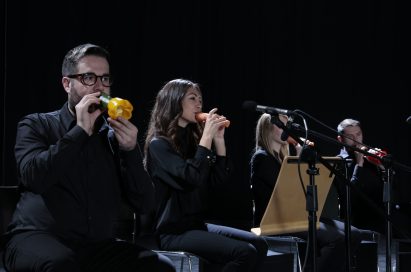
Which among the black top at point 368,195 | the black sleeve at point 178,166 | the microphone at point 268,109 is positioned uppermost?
the microphone at point 268,109

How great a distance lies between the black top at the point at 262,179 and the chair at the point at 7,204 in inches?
70.7

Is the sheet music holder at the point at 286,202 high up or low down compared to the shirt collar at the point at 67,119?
down

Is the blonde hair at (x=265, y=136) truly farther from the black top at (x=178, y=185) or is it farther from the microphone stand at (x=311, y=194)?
the microphone stand at (x=311, y=194)

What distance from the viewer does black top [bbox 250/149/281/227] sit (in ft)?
13.2

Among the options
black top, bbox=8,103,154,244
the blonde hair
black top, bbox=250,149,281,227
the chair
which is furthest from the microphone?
the blonde hair

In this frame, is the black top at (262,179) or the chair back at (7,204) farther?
the black top at (262,179)

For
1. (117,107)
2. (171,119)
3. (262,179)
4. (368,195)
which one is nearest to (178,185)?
(171,119)

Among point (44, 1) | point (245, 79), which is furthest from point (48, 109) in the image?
point (245, 79)

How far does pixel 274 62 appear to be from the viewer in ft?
22.2

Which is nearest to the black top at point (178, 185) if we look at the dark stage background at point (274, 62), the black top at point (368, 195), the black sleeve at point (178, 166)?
the black sleeve at point (178, 166)

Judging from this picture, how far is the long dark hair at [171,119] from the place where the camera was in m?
3.51

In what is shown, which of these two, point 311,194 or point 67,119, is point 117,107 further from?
point 311,194

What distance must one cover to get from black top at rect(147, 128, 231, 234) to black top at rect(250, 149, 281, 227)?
67cm

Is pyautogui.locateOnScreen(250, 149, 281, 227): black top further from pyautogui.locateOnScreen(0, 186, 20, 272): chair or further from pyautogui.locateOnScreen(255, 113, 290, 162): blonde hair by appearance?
pyautogui.locateOnScreen(0, 186, 20, 272): chair
